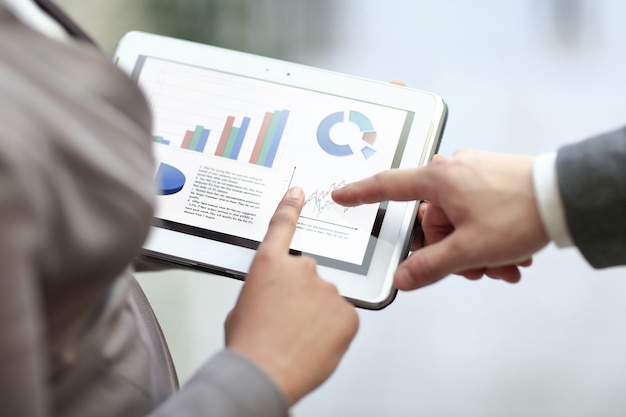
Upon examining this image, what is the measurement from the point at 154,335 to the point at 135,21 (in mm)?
910

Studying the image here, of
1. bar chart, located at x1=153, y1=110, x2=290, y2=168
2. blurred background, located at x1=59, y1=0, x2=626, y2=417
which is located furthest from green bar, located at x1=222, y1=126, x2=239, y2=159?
blurred background, located at x1=59, y1=0, x2=626, y2=417

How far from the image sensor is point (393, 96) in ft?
2.11

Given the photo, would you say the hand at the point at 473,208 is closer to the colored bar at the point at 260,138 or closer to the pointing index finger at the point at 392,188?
the pointing index finger at the point at 392,188

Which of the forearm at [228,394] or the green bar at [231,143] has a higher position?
the green bar at [231,143]

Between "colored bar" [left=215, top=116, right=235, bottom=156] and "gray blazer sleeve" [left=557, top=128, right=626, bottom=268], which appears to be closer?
"gray blazer sleeve" [left=557, top=128, right=626, bottom=268]

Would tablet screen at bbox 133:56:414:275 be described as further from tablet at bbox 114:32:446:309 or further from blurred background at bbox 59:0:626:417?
blurred background at bbox 59:0:626:417

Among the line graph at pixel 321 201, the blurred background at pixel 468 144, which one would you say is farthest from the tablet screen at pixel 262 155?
the blurred background at pixel 468 144

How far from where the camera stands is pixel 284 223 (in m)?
0.52

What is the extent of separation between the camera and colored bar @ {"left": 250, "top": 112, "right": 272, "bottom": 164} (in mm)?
622

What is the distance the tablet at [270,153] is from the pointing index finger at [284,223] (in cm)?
3

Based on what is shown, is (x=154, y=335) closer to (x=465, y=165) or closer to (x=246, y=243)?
(x=246, y=243)

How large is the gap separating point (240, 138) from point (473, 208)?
0.77 feet

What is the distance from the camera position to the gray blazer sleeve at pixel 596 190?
46cm

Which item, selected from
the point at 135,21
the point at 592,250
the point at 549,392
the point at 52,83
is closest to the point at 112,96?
the point at 52,83
